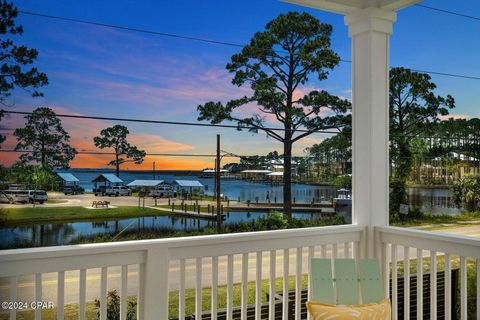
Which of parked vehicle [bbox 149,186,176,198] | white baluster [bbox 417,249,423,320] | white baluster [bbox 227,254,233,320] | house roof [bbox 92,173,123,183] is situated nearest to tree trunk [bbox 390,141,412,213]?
white baluster [bbox 417,249,423,320]

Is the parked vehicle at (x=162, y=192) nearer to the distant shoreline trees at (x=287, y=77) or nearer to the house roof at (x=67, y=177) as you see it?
the house roof at (x=67, y=177)

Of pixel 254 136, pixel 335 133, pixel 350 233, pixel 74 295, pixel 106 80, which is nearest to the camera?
pixel 74 295

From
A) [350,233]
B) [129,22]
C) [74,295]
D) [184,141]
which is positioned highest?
[129,22]

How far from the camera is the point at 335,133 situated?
11.7ft

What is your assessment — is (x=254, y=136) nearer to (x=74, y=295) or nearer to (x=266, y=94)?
(x=266, y=94)

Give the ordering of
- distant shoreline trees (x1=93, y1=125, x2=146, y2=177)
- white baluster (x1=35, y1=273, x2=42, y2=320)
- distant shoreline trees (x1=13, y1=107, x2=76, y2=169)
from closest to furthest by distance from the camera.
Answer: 1. white baluster (x1=35, y1=273, x2=42, y2=320)
2. distant shoreline trees (x1=13, y1=107, x2=76, y2=169)
3. distant shoreline trees (x1=93, y1=125, x2=146, y2=177)

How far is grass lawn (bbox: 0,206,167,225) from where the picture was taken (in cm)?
255

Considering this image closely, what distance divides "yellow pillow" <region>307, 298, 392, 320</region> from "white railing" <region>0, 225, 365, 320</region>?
546mm

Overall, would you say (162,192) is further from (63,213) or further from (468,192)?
(468,192)

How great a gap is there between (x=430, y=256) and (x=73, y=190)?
7.84ft

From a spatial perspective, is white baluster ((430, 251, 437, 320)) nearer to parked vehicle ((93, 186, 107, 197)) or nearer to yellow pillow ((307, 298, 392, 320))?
yellow pillow ((307, 298, 392, 320))

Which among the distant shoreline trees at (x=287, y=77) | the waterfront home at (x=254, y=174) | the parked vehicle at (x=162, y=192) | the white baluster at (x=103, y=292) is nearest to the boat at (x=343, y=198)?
the distant shoreline trees at (x=287, y=77)

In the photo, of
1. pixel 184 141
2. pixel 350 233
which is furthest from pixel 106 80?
pixel 350 233

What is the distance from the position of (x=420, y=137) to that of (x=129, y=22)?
242 cm
